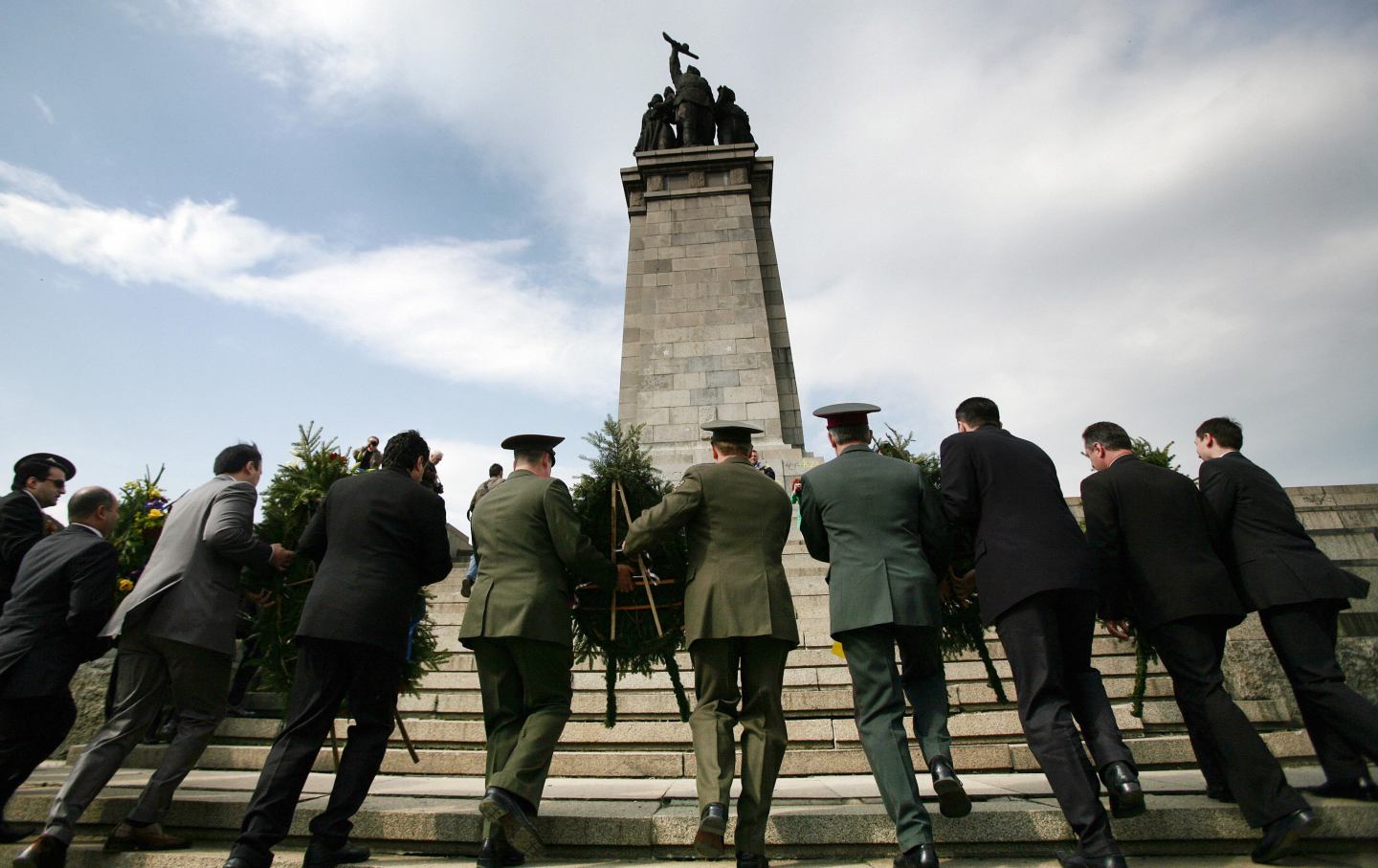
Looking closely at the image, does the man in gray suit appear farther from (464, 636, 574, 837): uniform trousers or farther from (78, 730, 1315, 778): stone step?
(78, 730, 1315, 778): stone step

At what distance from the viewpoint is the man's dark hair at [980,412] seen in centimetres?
429

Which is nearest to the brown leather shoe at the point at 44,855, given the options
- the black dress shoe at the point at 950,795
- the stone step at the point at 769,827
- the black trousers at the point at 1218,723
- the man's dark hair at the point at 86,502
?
the stone step at the point at 769,827

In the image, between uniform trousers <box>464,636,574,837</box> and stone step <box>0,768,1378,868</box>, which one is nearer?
stone step <box>0,768,1378,868</box>

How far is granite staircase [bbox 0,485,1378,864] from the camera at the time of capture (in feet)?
11.7

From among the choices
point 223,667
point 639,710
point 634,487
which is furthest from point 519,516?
point 639,710

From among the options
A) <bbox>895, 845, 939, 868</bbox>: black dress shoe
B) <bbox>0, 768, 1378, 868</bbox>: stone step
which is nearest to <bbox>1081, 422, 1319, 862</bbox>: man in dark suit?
<bbox>0, 768, 1378, 868</bbox>: stone step

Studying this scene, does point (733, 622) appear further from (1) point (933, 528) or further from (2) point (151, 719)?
(2) point (151, 719)

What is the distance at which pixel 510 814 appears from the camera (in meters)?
3.40

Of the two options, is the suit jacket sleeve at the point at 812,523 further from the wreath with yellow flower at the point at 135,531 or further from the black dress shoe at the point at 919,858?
the wreath with yellow flower at the point at 135,531

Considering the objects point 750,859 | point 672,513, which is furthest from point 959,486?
point 750,859

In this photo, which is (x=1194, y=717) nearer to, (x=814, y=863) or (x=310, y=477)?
(x=814, y=863)

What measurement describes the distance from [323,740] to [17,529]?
2.63 m

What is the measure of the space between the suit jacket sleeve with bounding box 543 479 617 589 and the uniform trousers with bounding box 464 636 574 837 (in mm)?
417

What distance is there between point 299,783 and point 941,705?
10.0ft
